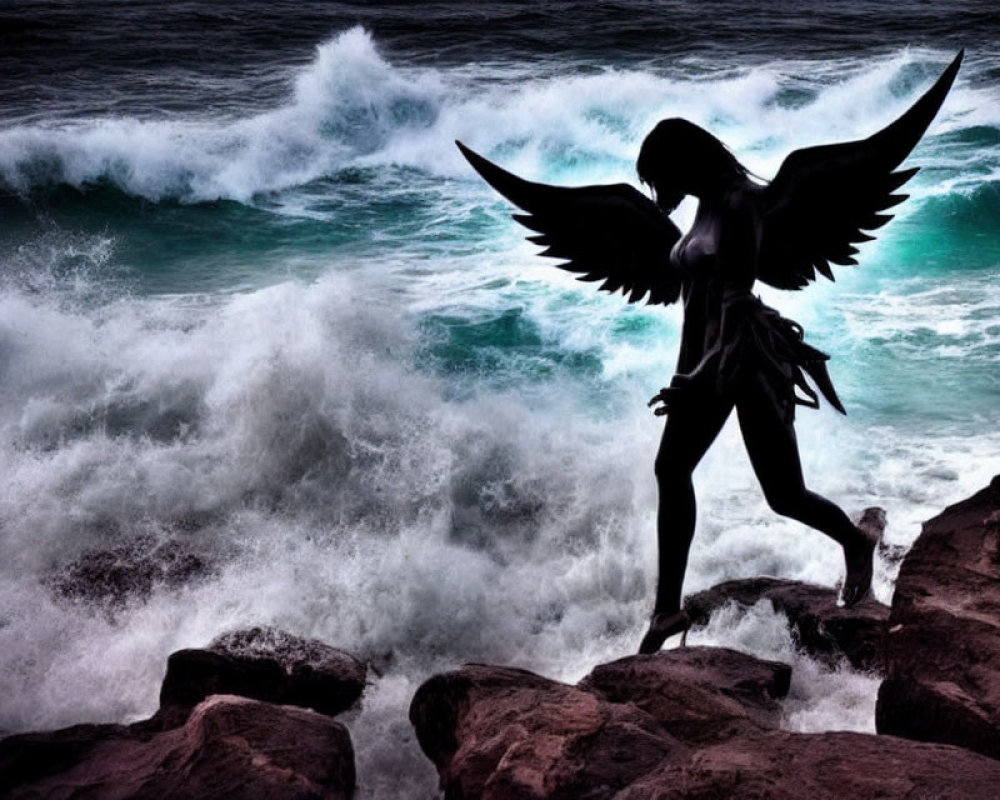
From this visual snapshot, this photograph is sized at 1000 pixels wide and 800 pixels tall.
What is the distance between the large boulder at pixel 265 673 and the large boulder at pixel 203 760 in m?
0.40

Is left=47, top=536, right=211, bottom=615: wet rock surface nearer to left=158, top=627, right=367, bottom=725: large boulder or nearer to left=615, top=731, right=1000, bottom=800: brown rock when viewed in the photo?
left=158, top=627, right=367, bottom=725: large boulder

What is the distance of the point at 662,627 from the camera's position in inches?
141

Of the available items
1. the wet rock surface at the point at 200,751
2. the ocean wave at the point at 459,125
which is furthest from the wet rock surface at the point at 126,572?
the ocean wave at the point at 459,125

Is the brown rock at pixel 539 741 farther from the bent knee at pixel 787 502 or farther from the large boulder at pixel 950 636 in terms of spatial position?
the bent knee at pixel 787 502

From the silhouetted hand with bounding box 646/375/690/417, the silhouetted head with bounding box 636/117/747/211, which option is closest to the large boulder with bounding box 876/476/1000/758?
the silhouetted hand with bounding box 646/375/690/417

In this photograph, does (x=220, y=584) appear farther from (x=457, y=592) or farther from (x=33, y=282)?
(x=33, y=282)

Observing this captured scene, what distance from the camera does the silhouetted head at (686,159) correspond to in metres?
3.13

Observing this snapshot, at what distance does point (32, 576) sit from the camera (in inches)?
208

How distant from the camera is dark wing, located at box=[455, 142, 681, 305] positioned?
3404 millimetres

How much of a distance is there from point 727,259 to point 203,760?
2.13 m

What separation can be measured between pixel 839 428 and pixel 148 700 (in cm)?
467

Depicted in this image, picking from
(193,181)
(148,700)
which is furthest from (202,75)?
(148,700)

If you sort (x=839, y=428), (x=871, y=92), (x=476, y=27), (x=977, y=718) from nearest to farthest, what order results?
(x=977, y=718), (x=839, y=428), (x=871, y=92), (x=476, y=27)

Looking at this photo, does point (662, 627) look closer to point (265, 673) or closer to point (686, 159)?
point (265, 673)
